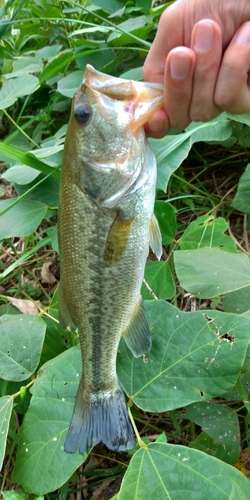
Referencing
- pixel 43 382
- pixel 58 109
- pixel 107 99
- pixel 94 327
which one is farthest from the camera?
pixel 58 109

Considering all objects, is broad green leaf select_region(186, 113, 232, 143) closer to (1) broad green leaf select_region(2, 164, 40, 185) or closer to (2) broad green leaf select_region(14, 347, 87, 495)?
(1) broad green leaf select_region(2, 164, 40, 185)

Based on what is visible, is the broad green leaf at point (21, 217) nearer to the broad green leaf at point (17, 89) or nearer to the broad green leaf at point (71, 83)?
the broad green leaf at point (17, 89)

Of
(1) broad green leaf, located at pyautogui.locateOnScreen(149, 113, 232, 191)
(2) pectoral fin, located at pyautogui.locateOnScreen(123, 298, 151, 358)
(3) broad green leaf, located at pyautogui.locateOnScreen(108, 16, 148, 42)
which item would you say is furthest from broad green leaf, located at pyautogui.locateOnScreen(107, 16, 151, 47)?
(2) pectoral fin, located at pyautogui.locateOnScreen(123, 298, 151, 358)

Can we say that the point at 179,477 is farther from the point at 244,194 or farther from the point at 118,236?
the point at 244,194

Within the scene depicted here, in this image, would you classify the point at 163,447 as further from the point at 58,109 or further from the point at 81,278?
the point at 58,109

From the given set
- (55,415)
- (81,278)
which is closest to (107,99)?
(81,278)

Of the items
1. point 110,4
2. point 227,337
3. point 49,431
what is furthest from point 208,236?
point 110,4

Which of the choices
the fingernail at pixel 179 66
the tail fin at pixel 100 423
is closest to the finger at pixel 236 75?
the fingernail at pixel 179 66
